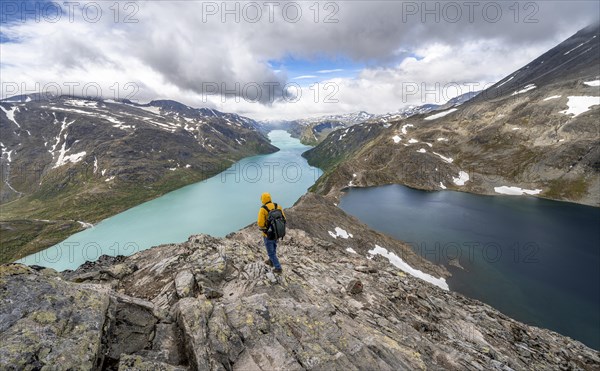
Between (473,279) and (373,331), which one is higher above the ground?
(373,331)

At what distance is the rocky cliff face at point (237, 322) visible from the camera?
26.7 feet

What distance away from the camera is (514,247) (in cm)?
6538

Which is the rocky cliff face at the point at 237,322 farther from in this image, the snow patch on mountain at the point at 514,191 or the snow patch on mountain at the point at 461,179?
the snow patch on mountain at the point at 461,179

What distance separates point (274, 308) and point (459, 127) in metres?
203

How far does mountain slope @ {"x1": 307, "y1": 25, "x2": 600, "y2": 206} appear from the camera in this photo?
115 m

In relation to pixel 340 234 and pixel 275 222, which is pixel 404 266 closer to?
pixel 340 234

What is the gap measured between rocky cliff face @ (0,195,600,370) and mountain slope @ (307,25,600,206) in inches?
4192

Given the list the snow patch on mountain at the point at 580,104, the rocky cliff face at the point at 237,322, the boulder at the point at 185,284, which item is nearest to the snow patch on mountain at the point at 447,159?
the snow patch on mountain at the point at 580,104

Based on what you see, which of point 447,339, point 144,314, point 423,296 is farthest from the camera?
point 423,296

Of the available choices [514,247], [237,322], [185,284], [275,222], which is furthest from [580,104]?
[185,284]

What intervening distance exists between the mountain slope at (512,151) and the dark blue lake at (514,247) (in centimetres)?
1689

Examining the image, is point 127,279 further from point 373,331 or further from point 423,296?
point 423,296

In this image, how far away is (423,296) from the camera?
23109 millimetres

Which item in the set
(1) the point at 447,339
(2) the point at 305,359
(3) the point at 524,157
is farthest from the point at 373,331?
(3) the point at 524,157
